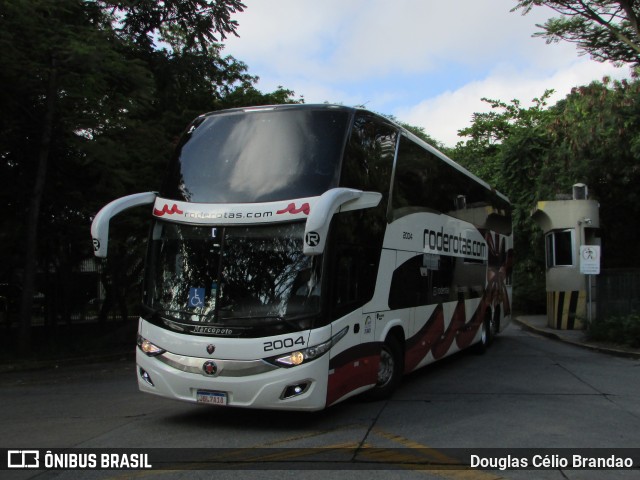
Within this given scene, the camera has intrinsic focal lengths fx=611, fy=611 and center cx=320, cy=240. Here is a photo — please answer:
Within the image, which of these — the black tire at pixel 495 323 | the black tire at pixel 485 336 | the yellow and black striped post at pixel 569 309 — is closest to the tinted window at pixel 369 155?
the black tire at pixel 485 336

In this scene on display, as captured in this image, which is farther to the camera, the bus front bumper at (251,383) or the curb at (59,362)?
the curb at (59,362)

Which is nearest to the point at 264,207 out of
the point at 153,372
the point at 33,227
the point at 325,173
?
the point at 325,173

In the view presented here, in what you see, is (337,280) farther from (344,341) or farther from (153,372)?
(153,372)

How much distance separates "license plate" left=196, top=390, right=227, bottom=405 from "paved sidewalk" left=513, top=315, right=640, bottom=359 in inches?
413

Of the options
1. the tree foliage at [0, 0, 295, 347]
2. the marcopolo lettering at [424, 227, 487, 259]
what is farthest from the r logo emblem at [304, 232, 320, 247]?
the tree foliage at [0, 0, 295, 347]

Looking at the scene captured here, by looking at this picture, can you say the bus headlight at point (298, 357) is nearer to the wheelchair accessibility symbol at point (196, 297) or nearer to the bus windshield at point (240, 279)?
the bus windshield at point (240, 279)

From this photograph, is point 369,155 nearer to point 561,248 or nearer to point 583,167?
point 561,248

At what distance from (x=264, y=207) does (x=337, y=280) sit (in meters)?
1.19

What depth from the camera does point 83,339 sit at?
1689cm

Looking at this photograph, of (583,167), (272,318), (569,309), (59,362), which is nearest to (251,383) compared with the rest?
(272,318)

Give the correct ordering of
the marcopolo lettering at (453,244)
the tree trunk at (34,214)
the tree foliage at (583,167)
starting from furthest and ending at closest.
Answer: the tree foliage at (583,167), the tree trunk at (34,214), the marcopolo lettering at (453,244)

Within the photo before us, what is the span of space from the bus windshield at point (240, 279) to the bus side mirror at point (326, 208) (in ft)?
1.87

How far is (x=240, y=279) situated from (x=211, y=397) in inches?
52.4

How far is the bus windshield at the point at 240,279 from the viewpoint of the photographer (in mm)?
6773
